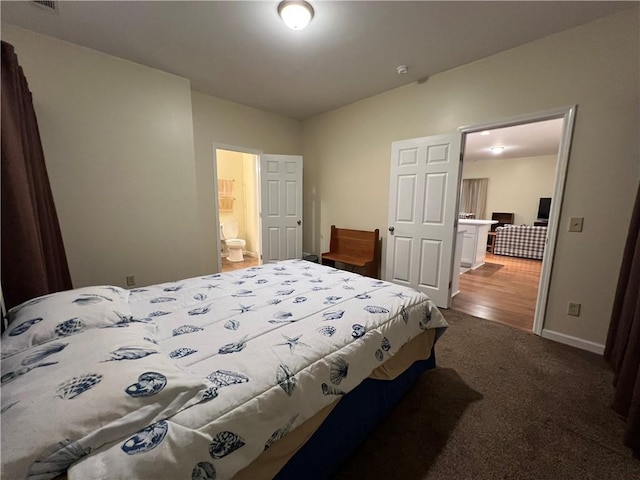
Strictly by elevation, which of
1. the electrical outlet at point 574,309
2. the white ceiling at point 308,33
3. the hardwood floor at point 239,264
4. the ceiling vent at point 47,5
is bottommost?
the hardwood floor at point 239,264

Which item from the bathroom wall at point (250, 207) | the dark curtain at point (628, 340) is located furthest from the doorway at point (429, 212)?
the bathroom wall at point (250, 207)

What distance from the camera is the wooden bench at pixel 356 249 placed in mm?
3533

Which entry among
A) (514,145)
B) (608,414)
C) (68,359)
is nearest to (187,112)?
(68,359)

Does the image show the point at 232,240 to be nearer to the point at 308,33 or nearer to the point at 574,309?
the point at 308,33

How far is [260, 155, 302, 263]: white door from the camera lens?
401cm

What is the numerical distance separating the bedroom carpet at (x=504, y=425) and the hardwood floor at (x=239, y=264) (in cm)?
378

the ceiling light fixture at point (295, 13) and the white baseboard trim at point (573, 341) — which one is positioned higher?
the ceiling light fixture at point (295, 13)

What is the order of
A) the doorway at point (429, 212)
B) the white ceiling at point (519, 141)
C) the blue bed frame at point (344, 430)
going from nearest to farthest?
the blue bed frame at point (344, 430) < the doorway at point (429, 212) < the white ceiling at point (519, 141)

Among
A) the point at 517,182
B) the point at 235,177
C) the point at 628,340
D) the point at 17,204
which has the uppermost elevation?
the point at 517,182

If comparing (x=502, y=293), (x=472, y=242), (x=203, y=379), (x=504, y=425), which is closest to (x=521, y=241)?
(x=472, y=242)

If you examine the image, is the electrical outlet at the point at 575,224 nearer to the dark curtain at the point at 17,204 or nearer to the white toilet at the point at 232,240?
the dark curtain at the point at 17,204

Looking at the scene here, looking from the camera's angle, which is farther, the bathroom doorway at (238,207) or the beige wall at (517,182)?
the beige wall at (517,182)

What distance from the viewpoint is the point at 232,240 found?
207 inches

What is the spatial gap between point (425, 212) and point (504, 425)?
2.12 metres
